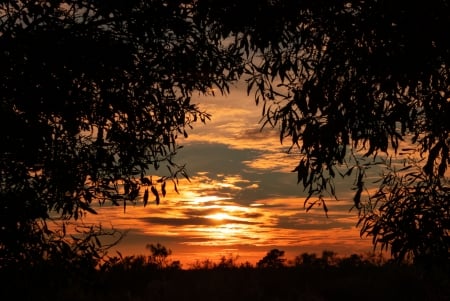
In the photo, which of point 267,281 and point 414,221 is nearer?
point 414,221

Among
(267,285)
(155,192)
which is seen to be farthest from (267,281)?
(155,192)

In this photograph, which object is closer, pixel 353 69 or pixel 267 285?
pixel 353 69

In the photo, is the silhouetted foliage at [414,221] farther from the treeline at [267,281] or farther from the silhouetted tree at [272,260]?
the silhouetted tree at [272,260]

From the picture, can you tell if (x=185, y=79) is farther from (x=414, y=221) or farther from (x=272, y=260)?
(x=272, y=260)

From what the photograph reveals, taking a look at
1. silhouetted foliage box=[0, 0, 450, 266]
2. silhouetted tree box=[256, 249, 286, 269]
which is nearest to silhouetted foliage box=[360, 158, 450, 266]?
silhouetted foliage box=[0, 0, 450, 266]

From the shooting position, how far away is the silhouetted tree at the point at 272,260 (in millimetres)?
22203

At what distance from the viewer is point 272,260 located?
921 inches

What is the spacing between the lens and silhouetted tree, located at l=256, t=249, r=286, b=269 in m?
22.2

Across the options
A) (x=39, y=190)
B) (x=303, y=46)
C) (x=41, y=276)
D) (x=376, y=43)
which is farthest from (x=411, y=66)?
(x=41, y=276)

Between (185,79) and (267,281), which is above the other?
(185,79)

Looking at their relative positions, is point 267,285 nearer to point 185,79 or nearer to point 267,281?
point 267,281

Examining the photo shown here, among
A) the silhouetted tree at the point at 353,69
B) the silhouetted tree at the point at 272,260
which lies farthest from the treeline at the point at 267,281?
the silhouetted tree at the point at 353,69

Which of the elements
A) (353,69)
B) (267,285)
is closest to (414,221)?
(353,69)

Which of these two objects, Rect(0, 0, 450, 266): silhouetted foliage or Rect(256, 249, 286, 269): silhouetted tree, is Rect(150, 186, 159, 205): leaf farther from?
Answer: Rect(256, 249, 286, 269): silhouetted tree
